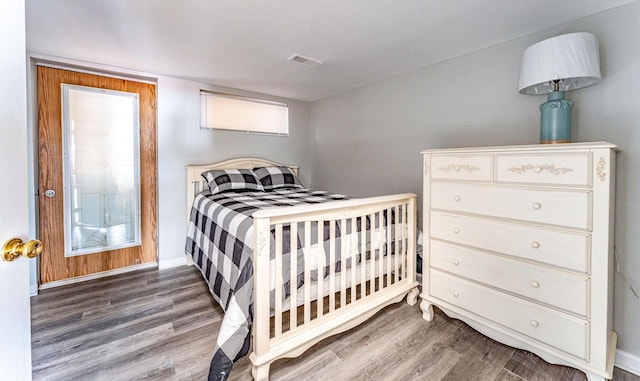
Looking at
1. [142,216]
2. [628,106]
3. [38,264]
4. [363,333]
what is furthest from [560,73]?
[38,264]

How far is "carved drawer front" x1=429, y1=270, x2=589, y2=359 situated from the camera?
1453 millimetres

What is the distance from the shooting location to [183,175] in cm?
320

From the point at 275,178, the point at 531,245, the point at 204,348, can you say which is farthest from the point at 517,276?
the point at 275,178

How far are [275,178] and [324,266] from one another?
73.2 inches

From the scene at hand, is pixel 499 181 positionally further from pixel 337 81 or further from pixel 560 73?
pixel 337 81

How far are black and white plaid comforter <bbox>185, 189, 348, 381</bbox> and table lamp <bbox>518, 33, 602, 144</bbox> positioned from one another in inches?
66.2

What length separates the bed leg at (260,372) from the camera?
1438 mm

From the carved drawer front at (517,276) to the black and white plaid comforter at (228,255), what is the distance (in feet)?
3.81

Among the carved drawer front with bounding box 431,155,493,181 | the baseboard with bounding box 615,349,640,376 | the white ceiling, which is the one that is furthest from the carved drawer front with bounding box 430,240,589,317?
the white ceiling

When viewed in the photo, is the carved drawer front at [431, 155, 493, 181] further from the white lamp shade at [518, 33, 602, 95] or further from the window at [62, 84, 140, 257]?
the window at [62, 84, 140, 257]

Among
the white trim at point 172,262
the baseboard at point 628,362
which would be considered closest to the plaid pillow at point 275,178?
the white trim at point 172,262

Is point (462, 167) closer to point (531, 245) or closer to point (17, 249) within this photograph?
point (531, 245)

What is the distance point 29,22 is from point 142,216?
1862 millimetres

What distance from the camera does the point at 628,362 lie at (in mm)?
1636
